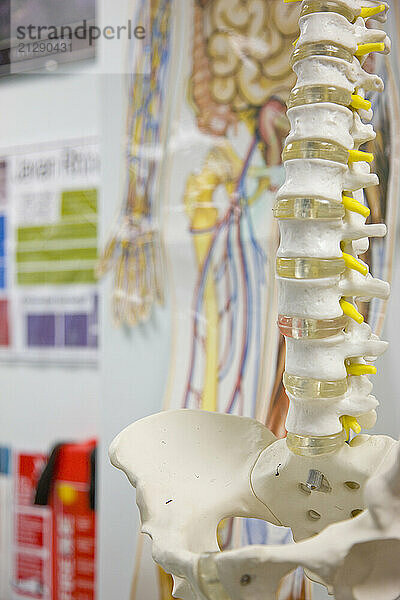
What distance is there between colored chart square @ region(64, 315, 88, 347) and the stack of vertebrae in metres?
1.10

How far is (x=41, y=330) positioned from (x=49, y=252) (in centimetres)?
19

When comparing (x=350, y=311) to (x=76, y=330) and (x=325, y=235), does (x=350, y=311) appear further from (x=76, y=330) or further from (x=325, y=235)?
(x=76, y=330)

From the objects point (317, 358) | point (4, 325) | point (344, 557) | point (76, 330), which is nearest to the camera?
point (344, 557)

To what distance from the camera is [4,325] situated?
173cm

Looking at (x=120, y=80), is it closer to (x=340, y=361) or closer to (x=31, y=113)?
(x=31, y=113)

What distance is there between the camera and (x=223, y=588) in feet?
1.54

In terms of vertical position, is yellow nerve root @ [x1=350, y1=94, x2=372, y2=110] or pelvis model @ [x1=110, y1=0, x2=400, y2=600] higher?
yellow nerve root @ [x1=350, y1=94, x2=372, y2=110]

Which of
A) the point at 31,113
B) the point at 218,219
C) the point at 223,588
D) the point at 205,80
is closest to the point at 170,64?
the point at 205,80

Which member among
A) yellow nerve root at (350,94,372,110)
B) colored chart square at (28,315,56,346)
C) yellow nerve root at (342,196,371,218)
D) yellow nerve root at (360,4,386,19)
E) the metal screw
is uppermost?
yellow nerve root at (360,4,386,19)

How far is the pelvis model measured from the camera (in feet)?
1.71

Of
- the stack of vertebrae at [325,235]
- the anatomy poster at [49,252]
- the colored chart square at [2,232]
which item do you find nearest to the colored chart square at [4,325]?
the anatomy poster at [49,252]

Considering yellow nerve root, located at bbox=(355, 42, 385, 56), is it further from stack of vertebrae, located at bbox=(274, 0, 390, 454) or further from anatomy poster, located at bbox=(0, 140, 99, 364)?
anatomy poster, located at bbox=(0, 140, 99, 364)

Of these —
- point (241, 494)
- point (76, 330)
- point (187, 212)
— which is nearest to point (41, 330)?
point (76, 330)

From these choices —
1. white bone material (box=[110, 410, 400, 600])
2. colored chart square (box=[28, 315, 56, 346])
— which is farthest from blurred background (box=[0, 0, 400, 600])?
colored chart square (box=[28, 315, 56, 346])
